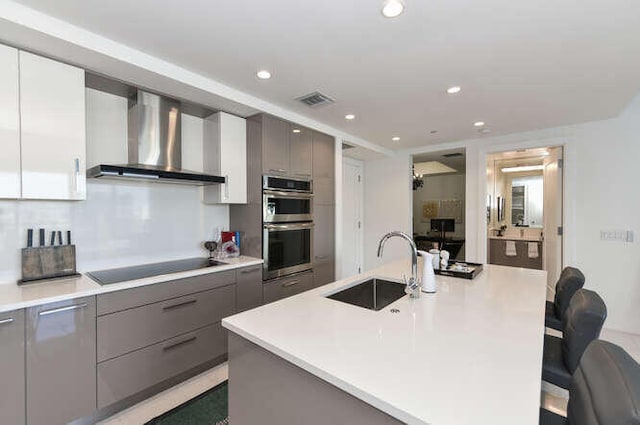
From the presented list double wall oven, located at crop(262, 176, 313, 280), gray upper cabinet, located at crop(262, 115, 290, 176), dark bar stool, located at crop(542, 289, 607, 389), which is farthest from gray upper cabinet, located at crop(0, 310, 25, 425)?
dark bar stool, located at crop(542, 289, 607, 389)

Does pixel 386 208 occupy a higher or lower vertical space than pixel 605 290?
higher

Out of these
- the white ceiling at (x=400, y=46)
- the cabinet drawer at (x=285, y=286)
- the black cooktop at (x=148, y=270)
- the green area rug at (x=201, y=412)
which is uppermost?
the white ceiling at (x=400, y=46)

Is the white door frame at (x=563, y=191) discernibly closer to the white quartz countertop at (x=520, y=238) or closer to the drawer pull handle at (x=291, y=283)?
the white quartz countertop at (x=520, y=238)

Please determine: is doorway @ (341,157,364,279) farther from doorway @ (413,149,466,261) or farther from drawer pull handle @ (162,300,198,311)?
drawer pull handle @ (162,300,198,311)

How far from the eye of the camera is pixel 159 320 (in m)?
2.04

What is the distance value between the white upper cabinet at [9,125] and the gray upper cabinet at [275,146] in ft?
5.53

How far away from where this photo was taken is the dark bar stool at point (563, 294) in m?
1.87

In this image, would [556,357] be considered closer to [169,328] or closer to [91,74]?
[169,328]

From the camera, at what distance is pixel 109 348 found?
1829mm

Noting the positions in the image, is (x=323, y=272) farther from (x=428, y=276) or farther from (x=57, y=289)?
(x=57, y=289)

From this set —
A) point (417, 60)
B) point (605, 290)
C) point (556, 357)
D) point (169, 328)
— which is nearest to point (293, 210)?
point (169, 328)

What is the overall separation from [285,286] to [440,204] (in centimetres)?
582

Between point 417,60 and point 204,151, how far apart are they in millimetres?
2165

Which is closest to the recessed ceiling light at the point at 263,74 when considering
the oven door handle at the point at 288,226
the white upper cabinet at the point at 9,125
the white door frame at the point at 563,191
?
the oven door handle at the point at 288,226
